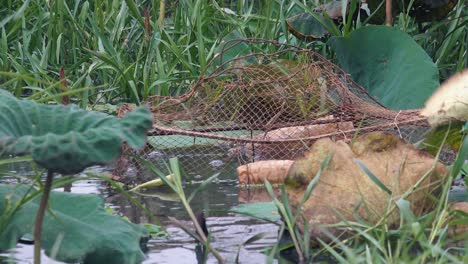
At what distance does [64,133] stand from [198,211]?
0.91 meters

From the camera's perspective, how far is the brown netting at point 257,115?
129 inches

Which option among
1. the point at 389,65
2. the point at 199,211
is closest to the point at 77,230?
the point at 199,211

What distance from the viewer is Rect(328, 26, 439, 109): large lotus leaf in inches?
140

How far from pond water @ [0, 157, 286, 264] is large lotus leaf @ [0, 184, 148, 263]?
0.10m

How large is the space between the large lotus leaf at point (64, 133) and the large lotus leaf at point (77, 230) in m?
0.19

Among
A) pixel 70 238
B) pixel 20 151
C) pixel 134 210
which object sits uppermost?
pixel 20 151

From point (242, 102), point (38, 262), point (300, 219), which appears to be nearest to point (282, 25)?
point (242, 102)

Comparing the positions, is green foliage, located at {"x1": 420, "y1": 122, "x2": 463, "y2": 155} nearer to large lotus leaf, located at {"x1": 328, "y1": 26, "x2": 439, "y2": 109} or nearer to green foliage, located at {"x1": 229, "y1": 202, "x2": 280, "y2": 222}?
green foliage, located at {"x1": 229, "y1": 202, "x2": 280, "y2": 222}

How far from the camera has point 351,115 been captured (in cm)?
338

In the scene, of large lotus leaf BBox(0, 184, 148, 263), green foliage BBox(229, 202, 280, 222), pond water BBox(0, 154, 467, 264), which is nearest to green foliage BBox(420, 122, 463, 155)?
pond water BBox(0, 154, 467, 264)

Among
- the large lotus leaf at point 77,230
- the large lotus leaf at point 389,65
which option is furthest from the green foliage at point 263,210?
the large lotus leaf at point 389,65

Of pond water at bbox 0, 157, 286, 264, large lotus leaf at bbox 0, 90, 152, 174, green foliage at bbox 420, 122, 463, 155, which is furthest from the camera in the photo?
green foliage at bbox 420, 122, 463, 155

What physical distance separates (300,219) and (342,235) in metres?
0.10

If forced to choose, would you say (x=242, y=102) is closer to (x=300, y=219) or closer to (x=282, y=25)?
(x=282, y=25)
